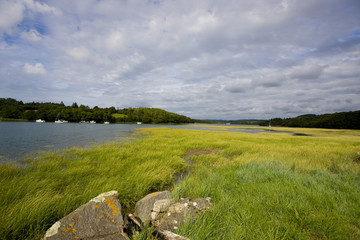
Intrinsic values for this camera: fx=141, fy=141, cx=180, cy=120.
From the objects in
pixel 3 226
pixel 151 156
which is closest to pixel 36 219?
pixel 3 226

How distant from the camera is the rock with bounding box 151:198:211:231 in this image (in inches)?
141

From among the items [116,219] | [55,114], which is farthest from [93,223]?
[55,114]

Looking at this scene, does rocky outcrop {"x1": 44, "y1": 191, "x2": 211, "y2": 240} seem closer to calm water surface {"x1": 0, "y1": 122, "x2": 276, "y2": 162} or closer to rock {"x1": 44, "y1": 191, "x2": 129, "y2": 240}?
rock {"x1": 44, "y1": 191, "x2": 129, "y2": 240}

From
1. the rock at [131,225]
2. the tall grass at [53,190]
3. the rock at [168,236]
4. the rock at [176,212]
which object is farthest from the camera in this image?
the rock at [176,212]

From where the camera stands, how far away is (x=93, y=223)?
324cm

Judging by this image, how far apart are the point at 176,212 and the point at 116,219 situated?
153 centimetres

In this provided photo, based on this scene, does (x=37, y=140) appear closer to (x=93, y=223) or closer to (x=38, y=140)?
(x=38, y=140)

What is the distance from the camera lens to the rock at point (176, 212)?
3588 millimetres

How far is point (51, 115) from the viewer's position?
4163 inches

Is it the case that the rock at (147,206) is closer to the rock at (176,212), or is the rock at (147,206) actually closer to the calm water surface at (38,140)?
the rock at (176,212)

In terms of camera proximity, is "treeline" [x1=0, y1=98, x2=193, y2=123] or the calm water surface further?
"treeline" [x1=0, y1=98, x2=193, y2=123]

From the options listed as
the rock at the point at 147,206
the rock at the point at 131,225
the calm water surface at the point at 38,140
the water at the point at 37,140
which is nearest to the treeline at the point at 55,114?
the calm water surface at the point at 38,140

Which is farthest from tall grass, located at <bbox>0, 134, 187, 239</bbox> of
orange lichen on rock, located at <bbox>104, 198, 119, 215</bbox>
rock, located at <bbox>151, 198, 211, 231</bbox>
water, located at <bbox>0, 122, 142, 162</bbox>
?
water, located at <bbox>0, 122, 142, 162</bbox>

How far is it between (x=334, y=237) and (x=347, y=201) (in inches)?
90.3
